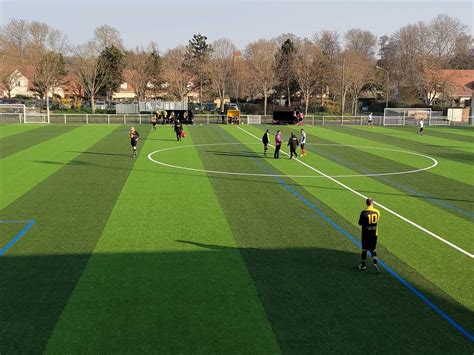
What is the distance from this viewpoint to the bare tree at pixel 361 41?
5012 inches

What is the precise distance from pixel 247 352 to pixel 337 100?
93233 mm

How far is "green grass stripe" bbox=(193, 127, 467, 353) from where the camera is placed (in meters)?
8.19

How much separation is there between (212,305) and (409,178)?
17279mm

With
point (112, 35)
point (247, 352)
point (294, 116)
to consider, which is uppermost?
point (112, 35)

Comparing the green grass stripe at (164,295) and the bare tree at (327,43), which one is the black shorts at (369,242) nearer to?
the green grass stripe at (164,295)

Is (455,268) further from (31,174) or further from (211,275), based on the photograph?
(31,174)

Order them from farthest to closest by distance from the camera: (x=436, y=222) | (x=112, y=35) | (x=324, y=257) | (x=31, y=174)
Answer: (x=112, y=35) → (x=31, y=174) → (x=436, y=222) → (x=324, y=257)

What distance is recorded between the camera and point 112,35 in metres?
103

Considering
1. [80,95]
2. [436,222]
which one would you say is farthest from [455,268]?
[80,95]

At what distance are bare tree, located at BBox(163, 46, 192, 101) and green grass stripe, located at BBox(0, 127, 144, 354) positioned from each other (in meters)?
71.0

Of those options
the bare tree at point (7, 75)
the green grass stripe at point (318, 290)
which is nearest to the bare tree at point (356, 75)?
the bare tree at point (7, 75)

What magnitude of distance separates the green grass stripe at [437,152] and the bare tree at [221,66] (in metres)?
48.0

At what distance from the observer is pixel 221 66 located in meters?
94.0

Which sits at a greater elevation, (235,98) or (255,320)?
(235,98)
